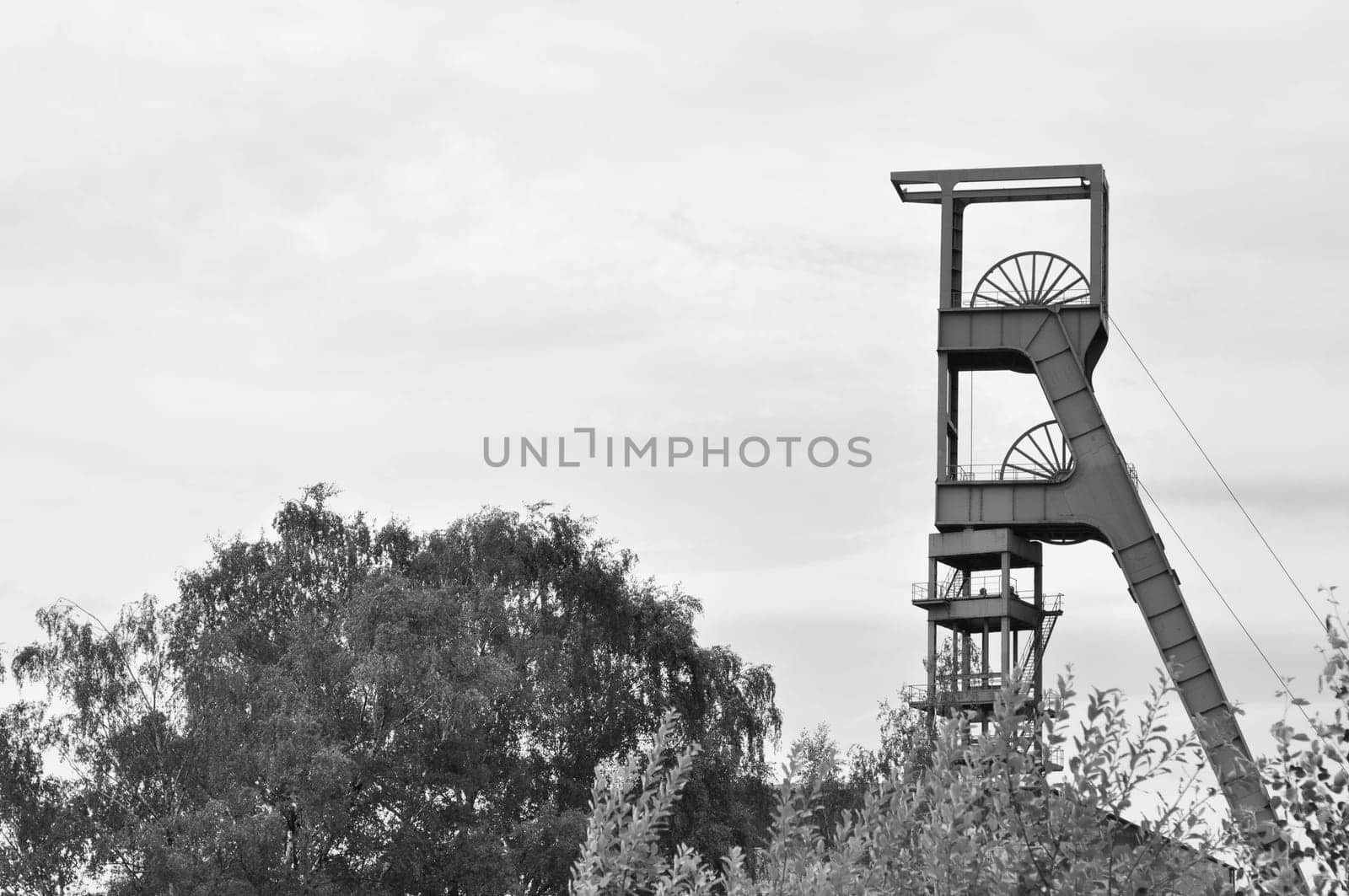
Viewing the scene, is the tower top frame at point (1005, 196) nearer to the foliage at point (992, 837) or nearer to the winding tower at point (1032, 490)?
the winding tower at point (1032, 490)

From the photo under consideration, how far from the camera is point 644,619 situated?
162ft

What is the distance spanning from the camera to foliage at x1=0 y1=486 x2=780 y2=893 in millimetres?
38562

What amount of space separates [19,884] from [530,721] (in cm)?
1278

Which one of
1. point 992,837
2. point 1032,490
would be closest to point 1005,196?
point 1032,490

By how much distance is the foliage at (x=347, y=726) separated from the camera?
38562 mm

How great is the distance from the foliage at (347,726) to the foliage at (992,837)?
27.8 metres

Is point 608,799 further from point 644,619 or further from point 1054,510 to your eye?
point 644,619

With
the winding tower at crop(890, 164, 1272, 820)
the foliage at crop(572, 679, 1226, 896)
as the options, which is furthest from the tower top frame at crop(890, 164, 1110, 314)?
the foliage at crop(572, 679, 1226, 896)

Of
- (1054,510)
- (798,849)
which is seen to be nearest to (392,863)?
(1054,510)

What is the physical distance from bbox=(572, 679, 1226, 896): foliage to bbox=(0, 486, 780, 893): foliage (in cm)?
2785

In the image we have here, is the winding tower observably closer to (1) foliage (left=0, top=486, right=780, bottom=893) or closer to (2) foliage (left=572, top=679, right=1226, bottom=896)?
(1) foliage (left=0, top=486, right=780, bottom=893)

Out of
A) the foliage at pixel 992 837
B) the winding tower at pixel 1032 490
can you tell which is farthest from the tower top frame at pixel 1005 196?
the foliage at pixel 992 837

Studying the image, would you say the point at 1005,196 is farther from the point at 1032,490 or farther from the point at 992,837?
the point at 992,837

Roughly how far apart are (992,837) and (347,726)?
106 ft
